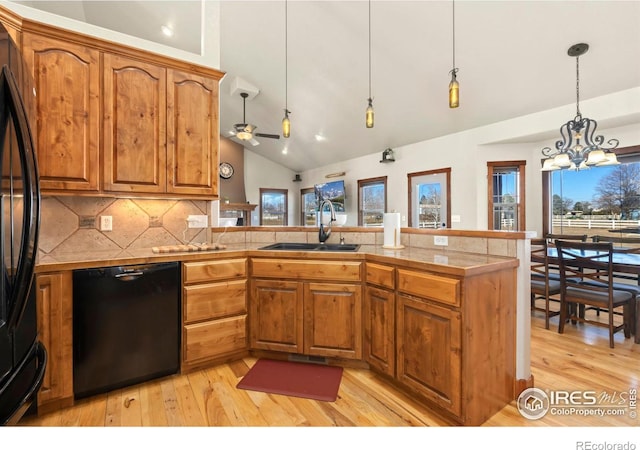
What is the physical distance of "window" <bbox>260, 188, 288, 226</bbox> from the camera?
9.36m

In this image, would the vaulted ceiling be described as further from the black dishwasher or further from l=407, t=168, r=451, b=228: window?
the black dishwasher

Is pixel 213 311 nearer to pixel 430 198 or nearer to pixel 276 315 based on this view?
pixel 276 315

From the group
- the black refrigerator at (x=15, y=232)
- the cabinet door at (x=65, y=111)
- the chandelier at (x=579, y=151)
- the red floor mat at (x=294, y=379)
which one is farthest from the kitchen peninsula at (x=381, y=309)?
the chandelier at (x=579, y=151)

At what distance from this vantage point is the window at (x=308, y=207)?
9.10 meters

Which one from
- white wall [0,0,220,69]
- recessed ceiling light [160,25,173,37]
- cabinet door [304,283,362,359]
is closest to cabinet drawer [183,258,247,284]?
cabinet door [304,283,362,359]

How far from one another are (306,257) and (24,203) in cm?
157

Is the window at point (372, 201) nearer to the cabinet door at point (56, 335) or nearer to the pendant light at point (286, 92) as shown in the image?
the pendant light at point (286, 92)

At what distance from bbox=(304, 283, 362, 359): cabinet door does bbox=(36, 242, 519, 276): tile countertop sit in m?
0.25

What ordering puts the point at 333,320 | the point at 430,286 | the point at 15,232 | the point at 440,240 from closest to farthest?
1. the point at 15,232
2. the point at 430,286
3. the point at 333,320
4. the point at 440,240

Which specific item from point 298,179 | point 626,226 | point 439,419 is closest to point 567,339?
point 439,419

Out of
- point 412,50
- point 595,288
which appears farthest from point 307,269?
point 412,50

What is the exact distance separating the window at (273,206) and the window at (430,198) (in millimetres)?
4596

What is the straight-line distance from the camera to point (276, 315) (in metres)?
2.37

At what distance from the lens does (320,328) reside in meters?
2.30
